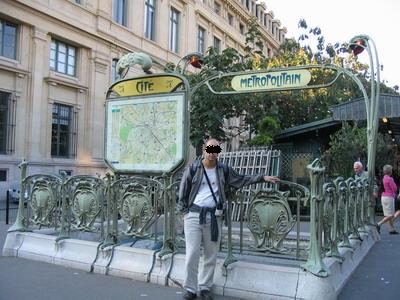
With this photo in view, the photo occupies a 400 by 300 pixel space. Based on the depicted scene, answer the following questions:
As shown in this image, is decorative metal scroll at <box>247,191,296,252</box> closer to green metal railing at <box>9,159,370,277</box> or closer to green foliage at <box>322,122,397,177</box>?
green metal railing at <box>9,159,370,277</box>

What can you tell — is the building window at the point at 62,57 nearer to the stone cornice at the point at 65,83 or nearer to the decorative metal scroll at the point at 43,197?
the stone cornice at the point at 65,83

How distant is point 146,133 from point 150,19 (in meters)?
27.0

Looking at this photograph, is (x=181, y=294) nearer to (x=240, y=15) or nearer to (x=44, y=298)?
(x=44, y=298)

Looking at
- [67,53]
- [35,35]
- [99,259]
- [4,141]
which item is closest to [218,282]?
[99,259]

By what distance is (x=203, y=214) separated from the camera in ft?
18.8

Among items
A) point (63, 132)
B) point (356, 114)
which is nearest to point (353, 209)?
point (356, 114)

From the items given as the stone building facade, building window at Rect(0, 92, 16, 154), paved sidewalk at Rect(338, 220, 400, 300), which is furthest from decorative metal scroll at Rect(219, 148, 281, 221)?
building window at Rect(0, 92, 16, 154)

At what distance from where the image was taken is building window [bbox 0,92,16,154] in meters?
22.1

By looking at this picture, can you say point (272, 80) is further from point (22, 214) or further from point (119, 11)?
point (119, 11)

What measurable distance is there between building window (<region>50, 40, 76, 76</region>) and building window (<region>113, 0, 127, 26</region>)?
4.65 metres

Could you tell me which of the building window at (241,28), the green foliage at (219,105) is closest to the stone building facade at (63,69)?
the green foliage at (219,105)

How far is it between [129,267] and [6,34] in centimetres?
1878

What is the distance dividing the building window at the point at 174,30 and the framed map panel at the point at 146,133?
28243 mm

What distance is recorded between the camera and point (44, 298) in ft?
18.9
